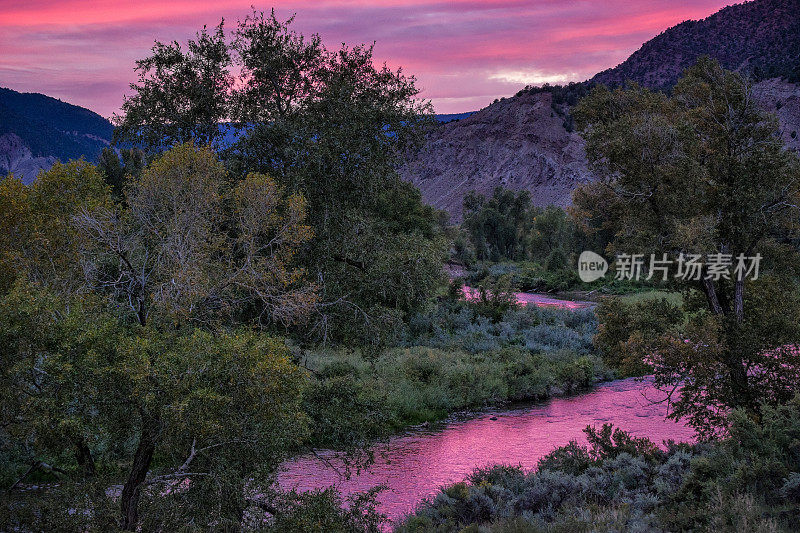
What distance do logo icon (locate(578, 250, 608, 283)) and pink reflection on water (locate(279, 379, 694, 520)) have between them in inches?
1623

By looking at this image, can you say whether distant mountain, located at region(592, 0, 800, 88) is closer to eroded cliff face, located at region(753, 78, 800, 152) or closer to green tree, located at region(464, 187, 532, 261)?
eroded cliff face, located at region(753, 78, 800, 152)

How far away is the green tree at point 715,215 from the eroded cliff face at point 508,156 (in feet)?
386

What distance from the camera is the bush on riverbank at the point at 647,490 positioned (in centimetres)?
793

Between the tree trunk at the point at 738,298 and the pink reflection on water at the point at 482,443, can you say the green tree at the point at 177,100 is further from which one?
the tree trunk at the point at 738,298

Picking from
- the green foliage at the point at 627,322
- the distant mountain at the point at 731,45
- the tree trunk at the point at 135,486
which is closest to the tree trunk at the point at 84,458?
the tree trunk at the point at 135,486

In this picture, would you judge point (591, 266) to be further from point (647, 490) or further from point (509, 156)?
point (509, 156)

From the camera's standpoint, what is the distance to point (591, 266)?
6875cm

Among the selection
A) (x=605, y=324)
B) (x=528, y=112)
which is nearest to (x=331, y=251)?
(x=605, y=324)

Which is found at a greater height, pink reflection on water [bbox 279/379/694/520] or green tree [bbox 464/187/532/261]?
green tree [bbox 464/187/532/261]

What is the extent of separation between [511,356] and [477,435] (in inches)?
379

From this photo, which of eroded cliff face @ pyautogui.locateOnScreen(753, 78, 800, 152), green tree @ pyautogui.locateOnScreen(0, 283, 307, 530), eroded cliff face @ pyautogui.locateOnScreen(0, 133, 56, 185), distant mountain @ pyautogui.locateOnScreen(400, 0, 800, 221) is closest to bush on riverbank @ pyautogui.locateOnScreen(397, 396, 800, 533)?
green tree @ pyautogui.locateOnScreen(0, 283, 307, 530)

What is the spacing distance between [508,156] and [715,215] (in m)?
143

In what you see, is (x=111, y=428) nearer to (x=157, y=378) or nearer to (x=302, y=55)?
(x=157, y=378)

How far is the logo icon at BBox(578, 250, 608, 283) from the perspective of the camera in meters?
65.0
